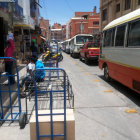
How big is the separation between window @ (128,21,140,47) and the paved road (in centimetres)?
189

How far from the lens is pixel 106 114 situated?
434 cm

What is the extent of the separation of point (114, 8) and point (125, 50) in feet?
73.0

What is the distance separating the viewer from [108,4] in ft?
89.6

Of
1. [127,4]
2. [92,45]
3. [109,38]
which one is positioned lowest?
[92,45]

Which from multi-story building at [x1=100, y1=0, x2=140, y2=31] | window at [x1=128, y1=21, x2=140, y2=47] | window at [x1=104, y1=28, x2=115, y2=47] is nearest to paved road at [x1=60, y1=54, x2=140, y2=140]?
window at [x1=128, y1=21, x2=140, y2=47]

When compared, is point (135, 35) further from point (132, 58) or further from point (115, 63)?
point (115, 63)

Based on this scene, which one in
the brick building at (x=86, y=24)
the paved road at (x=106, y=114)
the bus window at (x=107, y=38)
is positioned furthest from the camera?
the brick building at (x=86, y=24)

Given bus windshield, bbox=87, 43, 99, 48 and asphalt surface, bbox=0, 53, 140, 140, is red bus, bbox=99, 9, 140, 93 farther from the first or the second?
bus windshield, bbox=87, 43, 99, 48

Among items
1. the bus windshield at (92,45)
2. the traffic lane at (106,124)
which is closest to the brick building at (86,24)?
the bus windshield at (92,45)

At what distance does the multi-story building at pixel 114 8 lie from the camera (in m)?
20.1

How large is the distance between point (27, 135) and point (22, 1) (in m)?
13.6

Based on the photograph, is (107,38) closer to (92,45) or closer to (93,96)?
(93,96)

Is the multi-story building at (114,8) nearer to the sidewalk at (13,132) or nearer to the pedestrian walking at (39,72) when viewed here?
the pedestrian walking at (39,72)

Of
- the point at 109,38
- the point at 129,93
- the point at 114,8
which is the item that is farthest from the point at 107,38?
the point at 114,8
